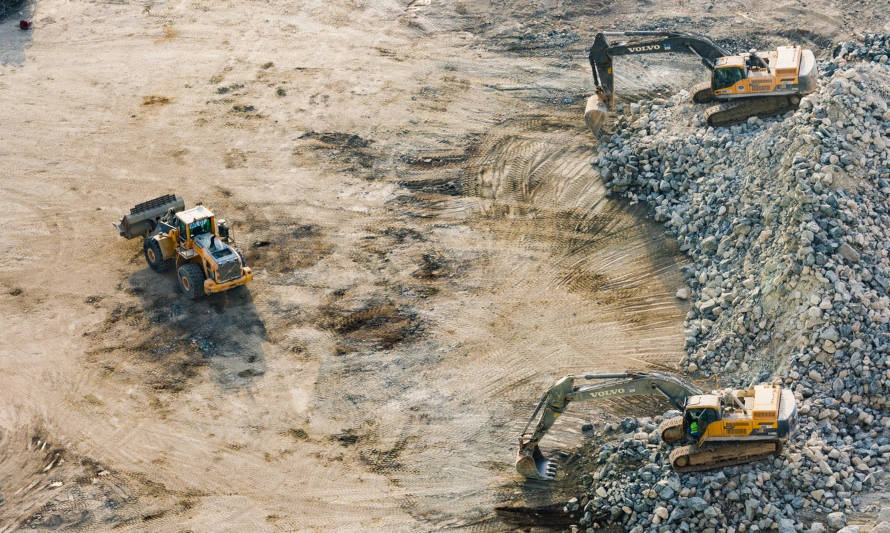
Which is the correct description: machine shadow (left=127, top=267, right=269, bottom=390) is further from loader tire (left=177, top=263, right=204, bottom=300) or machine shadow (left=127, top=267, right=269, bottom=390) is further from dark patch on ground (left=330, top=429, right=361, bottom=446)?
dark patch on ground (left=330, top=429, right=361, bottom=446)

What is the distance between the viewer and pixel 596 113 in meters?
25.9

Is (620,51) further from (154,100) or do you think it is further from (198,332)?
(154,100)

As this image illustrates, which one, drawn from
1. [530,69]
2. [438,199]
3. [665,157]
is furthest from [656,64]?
[438,199]

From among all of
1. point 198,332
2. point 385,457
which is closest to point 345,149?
point 198,332

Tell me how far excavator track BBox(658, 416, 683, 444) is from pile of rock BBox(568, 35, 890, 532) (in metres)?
0.26

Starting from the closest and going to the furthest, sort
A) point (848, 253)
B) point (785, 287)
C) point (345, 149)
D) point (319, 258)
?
point (848, 253), point (785, 287), point (319, 258), point (345, 149)

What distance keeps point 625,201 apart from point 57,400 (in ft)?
44.1

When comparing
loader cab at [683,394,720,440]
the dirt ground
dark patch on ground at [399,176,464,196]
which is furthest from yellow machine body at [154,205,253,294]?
loader cab at [683,394,720,440]

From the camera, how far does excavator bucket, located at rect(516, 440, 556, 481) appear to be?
17.8 m

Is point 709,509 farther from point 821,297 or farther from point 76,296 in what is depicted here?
point 76,296

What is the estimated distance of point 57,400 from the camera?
20188 millimetres

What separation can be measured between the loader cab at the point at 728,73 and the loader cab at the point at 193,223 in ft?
39.8

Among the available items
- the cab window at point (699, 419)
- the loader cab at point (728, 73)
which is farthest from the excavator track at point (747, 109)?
the cab window at point (699, 419)

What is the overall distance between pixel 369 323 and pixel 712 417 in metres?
8.41
